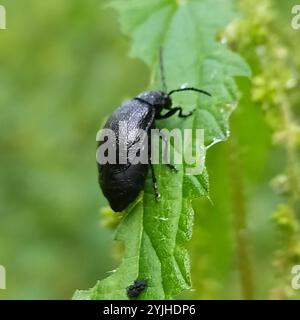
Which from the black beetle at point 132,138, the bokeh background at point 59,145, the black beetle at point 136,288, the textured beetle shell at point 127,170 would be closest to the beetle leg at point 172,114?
the black beetle at point 132,138

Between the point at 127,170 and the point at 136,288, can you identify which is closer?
the point at 136,288

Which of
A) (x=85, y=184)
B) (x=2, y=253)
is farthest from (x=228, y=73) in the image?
(x=2, y=253)

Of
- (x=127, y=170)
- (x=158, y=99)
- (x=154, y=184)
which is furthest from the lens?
(x=158, y=99)

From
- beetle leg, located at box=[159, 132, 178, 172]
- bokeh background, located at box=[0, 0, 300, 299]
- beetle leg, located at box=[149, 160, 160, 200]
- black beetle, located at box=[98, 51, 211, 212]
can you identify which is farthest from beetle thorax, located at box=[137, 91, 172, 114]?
bokeh background, located at box=[0, 0, 300, 299]

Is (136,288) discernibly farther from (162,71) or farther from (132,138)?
(162,71)

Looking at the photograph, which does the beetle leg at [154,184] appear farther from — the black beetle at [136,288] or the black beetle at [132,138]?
the black beetle at [136,288]

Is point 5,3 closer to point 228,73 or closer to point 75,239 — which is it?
point 75,239

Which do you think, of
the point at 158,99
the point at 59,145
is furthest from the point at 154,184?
the point at 59,145

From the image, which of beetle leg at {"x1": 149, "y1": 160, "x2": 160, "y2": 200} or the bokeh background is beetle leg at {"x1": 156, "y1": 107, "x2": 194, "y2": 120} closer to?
beetle leg at {"x1": 149, "y1": 160, "x2": 160, "y2": 200}
